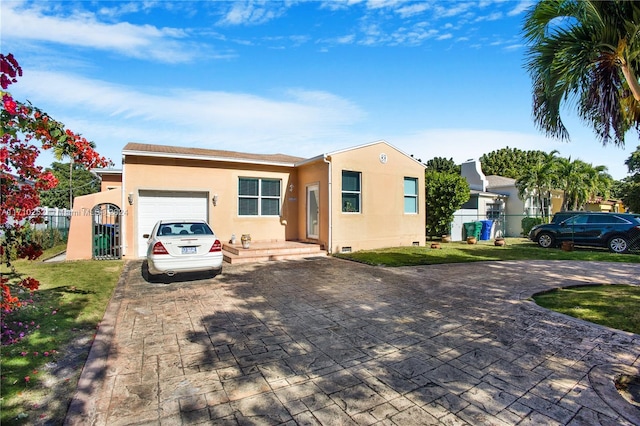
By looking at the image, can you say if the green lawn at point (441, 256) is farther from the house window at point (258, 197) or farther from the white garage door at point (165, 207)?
the white garage door at point (165, 207)

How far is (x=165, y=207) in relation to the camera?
11.6 metres

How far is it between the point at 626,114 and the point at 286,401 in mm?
7320

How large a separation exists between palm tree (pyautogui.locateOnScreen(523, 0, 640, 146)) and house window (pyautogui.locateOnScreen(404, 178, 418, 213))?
874cm

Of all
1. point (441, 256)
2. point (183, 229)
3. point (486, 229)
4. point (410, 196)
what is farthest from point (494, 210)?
point (183, 229)

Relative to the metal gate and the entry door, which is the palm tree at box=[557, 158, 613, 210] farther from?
the metal gate

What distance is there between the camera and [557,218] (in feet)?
50.1

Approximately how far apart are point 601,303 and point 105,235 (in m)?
13.9

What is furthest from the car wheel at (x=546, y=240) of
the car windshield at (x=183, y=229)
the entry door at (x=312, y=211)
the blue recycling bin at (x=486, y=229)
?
the car windshield at (x=183, y=229)

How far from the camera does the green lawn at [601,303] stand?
4969 mm

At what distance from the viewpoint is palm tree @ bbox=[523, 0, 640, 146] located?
184 inches

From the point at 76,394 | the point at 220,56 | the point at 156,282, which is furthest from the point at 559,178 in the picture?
the point at 76,394

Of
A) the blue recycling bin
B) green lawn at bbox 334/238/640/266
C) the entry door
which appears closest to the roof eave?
the entry door

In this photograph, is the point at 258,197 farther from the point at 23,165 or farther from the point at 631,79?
the point at 631,79

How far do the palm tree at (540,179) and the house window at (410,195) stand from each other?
1145 cm
